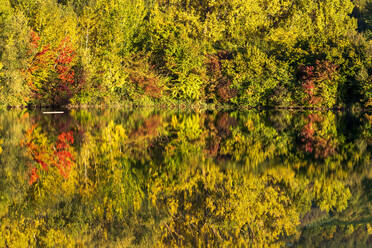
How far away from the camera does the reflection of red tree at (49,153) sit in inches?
551

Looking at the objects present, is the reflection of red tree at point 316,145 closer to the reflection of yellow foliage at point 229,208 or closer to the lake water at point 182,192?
the lake water at point 182,192

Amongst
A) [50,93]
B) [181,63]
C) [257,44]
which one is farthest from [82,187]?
[257,44]

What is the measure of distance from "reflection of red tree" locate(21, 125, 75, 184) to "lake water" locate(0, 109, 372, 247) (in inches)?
1.4

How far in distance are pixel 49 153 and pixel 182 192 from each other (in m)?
6.56

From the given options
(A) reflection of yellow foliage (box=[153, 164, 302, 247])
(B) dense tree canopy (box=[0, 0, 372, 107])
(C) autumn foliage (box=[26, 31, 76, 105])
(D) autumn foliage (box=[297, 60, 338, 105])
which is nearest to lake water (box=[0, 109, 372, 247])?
(A) reflection of yellow foliage (box=[153, 164, 302, 247])

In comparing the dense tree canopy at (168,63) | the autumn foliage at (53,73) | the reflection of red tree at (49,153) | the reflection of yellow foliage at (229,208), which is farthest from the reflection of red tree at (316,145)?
the autumn foliage at (53,73)

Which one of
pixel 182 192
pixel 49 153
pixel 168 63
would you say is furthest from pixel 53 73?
pixel 182 192

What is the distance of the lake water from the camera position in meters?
8.71

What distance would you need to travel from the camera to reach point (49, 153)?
16.4 meters

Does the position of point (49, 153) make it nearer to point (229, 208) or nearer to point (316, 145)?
point (229, 208)

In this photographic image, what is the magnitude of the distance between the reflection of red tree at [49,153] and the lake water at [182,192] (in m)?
0.04

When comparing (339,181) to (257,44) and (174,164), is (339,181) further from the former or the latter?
(257,44)

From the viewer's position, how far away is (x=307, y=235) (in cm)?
841

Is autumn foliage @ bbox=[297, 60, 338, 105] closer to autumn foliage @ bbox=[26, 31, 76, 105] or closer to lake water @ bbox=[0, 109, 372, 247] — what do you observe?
autumn foliage @ bbox=[26, 31, 76, 105]
